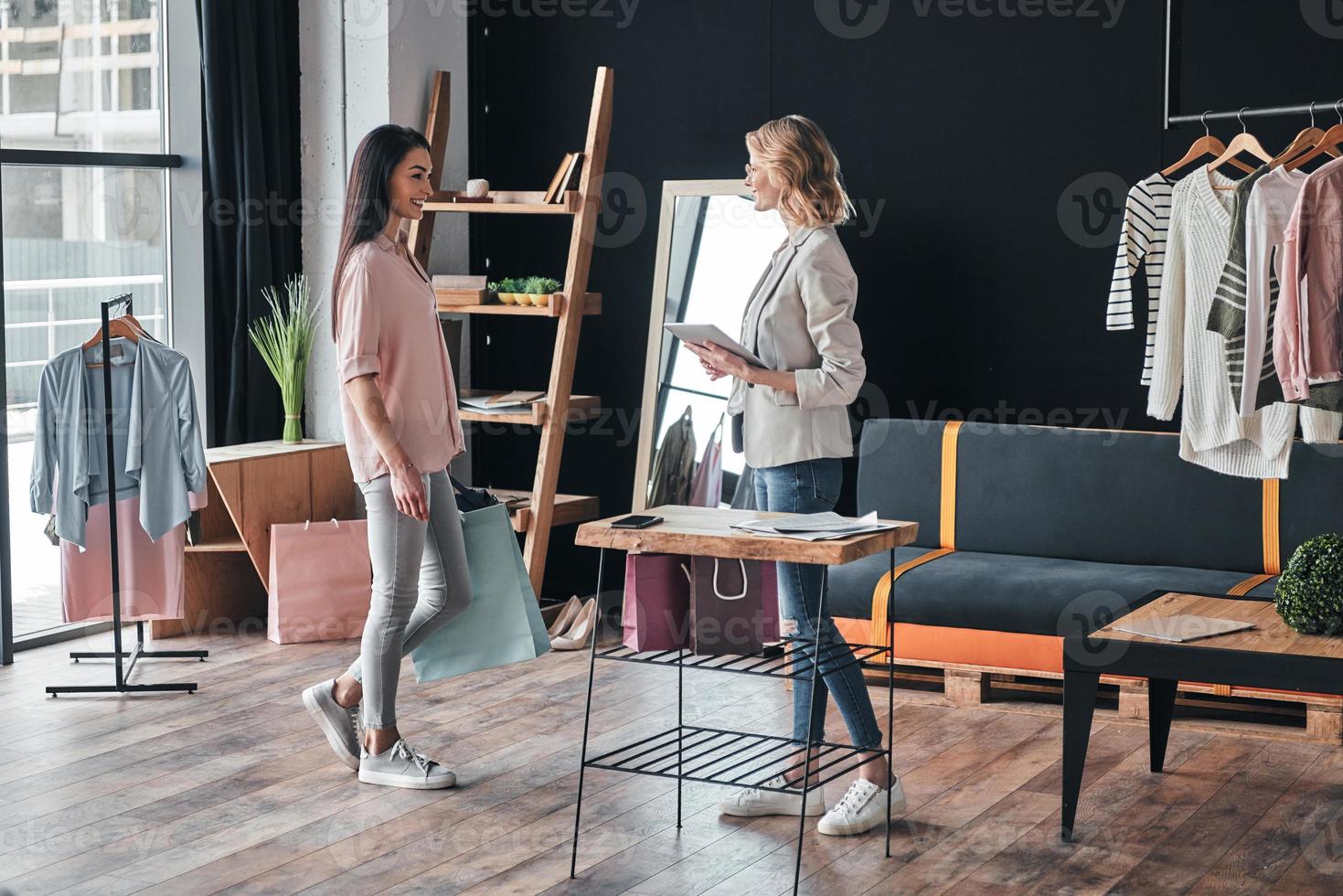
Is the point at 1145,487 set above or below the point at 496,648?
above

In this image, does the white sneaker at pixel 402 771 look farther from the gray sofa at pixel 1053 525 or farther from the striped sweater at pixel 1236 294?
the striped sweater at pixel 1236 294

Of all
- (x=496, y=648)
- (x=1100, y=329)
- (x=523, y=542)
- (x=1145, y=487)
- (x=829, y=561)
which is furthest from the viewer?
(x=523, y=542)

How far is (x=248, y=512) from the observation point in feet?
18.5

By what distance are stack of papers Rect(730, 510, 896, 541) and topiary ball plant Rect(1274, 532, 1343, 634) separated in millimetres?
944

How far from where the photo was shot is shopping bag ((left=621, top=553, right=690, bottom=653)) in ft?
10.8

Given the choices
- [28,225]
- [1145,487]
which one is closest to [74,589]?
[28,225]

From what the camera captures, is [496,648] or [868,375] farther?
[868,375]

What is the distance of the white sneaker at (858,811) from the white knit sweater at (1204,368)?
5.36 ft

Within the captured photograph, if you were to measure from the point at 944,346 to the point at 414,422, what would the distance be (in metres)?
2.37

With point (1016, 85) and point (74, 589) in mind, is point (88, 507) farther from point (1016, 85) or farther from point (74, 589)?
point (1016, 85)

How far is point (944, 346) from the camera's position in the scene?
554cm

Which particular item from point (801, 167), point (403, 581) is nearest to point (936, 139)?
point (801, 167)

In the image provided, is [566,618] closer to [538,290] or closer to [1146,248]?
[538,290]

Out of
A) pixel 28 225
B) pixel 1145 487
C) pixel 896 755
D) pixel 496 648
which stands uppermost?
pixel 28 225
